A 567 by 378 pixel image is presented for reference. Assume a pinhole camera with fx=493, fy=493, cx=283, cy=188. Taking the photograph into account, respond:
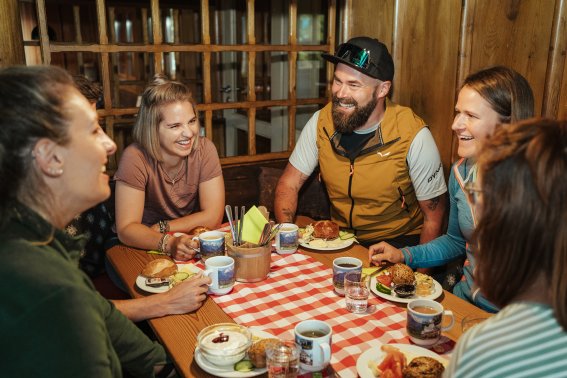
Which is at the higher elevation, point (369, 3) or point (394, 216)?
point (369, 3)

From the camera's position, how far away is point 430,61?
271cm

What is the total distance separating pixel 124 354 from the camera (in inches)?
51.6

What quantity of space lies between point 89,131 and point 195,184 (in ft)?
4.19

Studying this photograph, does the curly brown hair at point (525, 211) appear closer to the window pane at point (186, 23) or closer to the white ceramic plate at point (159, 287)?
the white ceramic plate at point (159, 287)

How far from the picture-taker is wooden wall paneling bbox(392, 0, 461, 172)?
260 centimetres

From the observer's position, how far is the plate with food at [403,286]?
4.87 feet

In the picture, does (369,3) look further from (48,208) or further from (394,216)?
(48,208)

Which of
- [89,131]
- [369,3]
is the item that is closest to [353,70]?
[369,3]

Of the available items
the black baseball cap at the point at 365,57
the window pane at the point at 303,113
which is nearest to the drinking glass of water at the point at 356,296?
the black baseball cap at the point at 365,57

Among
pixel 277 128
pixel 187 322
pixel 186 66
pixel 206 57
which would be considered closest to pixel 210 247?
pixel 187 322

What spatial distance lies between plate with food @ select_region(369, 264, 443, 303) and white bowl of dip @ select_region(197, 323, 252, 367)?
0.48 metres

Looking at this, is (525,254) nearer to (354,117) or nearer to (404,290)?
(404,290)

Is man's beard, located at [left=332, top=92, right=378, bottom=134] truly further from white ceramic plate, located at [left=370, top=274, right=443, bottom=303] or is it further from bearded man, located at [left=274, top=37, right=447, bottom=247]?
white ceramic plate, located at [left=370, top=274, right=443, bottom=303]

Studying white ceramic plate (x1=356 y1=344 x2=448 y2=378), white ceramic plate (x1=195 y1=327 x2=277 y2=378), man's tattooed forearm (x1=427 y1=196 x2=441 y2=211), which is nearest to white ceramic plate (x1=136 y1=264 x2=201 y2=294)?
white ceramic plate (x1=195 y1=327 x2=277 y2=378)
